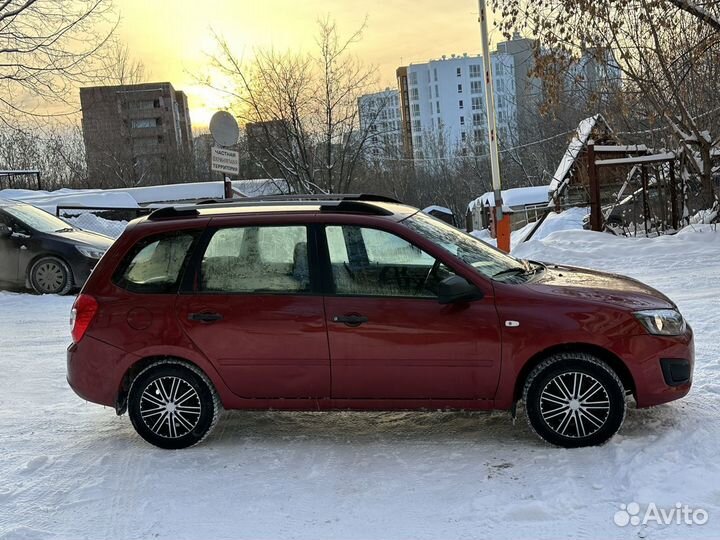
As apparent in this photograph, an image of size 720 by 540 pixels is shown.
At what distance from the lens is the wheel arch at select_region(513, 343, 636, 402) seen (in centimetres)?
414

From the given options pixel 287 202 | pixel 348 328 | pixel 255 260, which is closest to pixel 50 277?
pixel 287 202

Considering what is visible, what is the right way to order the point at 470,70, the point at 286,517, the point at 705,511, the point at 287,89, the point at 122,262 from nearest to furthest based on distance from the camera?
the point at 705,511, the point at 286,517, the point at 122,262, the point at 287,89, the point at 470,70

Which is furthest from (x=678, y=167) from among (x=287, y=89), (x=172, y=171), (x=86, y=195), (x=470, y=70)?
(x=470, y=70)

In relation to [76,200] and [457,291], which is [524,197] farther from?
[457,291]

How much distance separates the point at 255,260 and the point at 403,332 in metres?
1.16

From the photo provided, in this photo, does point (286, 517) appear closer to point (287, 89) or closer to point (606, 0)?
point (606, 0)

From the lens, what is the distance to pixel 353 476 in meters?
3.97

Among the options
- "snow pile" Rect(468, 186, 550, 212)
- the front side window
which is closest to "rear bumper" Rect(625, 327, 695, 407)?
the front side window

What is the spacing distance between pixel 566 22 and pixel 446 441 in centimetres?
965

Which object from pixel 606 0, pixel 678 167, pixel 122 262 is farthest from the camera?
pixel 678 167

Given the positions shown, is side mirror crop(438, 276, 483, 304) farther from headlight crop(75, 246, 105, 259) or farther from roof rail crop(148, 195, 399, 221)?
headlight crop(75, 246, 105, 259)

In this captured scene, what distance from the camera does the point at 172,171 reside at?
46000 mm

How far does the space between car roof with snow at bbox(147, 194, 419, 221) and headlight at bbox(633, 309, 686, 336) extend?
1.75 metres

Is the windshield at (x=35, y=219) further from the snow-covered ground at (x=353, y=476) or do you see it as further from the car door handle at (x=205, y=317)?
the car door handle at (x=205, y=317)
